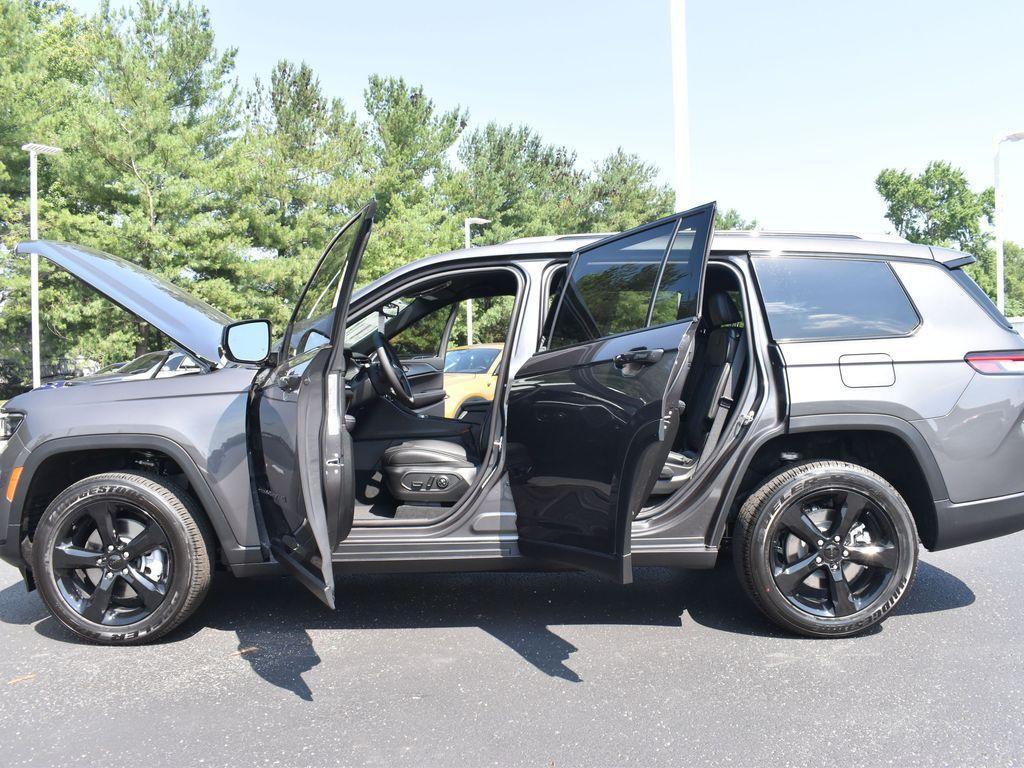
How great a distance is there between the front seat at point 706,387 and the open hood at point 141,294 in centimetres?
222

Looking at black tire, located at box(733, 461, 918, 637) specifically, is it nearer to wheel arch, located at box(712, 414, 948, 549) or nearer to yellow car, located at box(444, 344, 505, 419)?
wheel arch, located at box(712, 414, 948, 549)

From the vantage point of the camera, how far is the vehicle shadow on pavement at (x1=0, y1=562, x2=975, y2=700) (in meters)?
3.57

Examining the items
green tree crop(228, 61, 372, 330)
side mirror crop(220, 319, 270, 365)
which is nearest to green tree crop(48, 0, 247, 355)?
green tree crop(228, 61, 372, 330)

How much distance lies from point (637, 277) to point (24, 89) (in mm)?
22791

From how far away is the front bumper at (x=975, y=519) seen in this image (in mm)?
3551

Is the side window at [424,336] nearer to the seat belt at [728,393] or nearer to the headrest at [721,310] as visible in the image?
the headrest at [721,310]

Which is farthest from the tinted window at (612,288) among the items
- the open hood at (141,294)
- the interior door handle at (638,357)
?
the open hood at (141,294)

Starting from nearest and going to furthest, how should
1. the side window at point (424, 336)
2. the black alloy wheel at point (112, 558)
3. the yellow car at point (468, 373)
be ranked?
the black alloy wheel at point (112, 558), the side window at point (424, 336), the yellow car at point (468, 373)

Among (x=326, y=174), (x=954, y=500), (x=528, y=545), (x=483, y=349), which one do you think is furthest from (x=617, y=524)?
(x=326, y=174)

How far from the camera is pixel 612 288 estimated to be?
343 cm

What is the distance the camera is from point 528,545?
11.4 ft

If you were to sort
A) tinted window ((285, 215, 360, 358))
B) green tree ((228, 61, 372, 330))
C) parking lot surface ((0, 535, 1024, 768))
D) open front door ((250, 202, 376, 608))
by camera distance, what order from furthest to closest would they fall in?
green tree ((228, 61, 372, 330)) → tinted window ((285, 215, 360, 358)) → open front door ((250, 202, 376, 608)) → parking lot surface ((0, 535, 1024, 768))

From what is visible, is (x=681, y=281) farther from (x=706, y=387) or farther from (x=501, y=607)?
(x=501, y=607)

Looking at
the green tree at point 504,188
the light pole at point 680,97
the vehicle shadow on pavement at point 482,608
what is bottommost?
the vehicle shadow on pavement at point 482,608
